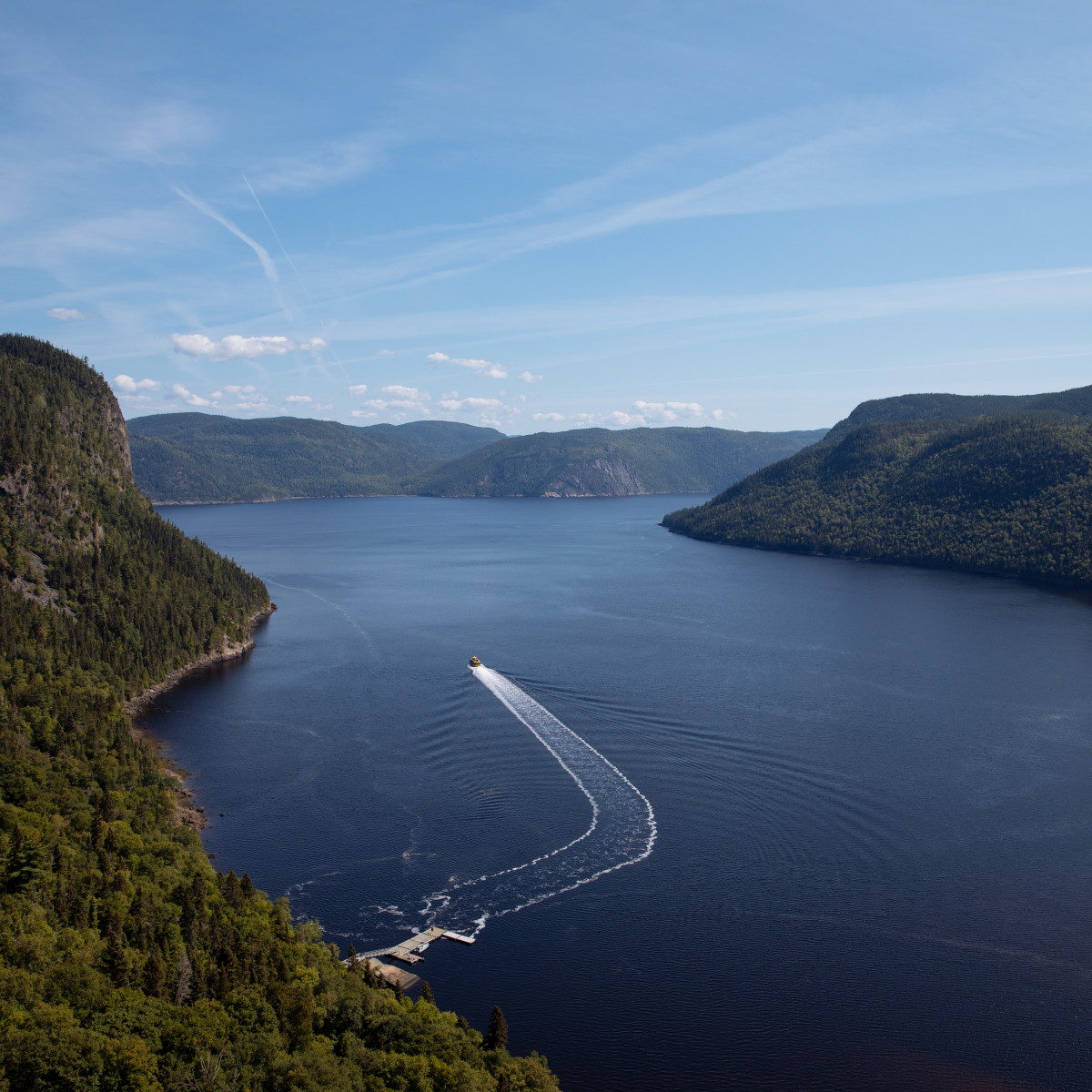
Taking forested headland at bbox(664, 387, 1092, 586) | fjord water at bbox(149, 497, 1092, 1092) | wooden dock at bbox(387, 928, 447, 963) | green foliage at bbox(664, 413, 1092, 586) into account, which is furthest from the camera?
green foliage at bbox(664, 413, 1092, 586)

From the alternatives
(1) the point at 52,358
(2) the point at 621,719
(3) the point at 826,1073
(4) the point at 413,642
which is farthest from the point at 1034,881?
(1) the point at 52,358

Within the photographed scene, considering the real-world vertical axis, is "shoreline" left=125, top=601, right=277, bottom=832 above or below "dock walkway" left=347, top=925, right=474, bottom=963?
above

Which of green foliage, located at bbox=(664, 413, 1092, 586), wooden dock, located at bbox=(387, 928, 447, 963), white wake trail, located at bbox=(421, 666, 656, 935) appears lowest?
wooden dock, located at bbox=(387, 928, 447, 963)

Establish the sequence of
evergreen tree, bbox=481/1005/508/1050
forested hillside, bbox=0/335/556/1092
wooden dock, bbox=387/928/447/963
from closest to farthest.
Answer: forested hillside, bbox=0/335/556/1092
evergreen tree, bbox=481/1005/508/1050
wooden dock, bbox=387/928/447/963

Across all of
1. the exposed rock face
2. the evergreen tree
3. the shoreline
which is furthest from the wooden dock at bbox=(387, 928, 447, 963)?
the exposed rock face

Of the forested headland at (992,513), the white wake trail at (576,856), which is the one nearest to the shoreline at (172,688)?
the white wake trail at (576,856)

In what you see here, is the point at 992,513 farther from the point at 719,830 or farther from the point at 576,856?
the point at 576,856

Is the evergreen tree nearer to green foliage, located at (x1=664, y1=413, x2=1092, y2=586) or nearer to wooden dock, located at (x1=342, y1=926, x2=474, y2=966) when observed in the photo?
wooden dock, located at (x1=342, y1=926, x2=474, y2=966)
